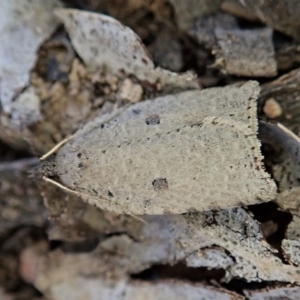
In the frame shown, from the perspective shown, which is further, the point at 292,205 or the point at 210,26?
the point at 210,26

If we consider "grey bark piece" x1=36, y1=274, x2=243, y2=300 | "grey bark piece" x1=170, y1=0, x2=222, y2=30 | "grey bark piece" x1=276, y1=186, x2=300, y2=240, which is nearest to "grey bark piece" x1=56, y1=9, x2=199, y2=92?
"grey bark piece" x1=170, y1=0, x2=222, y2=30

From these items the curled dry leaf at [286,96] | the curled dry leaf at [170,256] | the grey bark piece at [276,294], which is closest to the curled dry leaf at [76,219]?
the curled dry leaf at [170,256]

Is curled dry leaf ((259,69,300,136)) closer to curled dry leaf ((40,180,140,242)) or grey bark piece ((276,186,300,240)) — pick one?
grey bark piece ((276,186,300,240))

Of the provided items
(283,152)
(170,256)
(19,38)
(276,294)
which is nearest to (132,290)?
(170,256)

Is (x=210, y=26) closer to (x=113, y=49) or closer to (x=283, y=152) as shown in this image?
(x=113, y=49)

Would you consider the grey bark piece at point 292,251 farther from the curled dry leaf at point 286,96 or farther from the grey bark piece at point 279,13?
the grey bark piece at point 279,13

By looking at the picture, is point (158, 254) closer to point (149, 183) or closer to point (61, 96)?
point (149, 183)

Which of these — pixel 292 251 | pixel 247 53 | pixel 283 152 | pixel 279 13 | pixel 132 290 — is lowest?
pixel 132 290

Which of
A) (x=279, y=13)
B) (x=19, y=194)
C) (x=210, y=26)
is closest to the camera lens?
(x=279, y=13)
